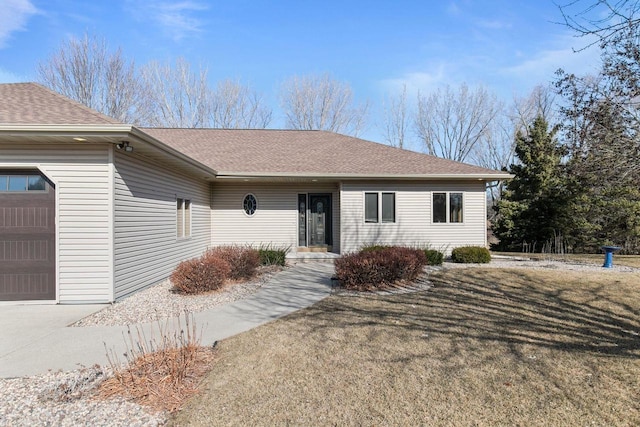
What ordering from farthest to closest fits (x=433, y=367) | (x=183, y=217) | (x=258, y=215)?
(x=258, y=215) < (x=183, y=217) < (x=433, y=367)

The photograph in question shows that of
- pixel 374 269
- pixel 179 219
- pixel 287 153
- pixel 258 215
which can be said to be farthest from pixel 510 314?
pixel 287 153

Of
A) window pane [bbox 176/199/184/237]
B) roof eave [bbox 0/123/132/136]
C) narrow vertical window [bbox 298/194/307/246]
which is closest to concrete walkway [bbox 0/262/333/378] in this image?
roof eave [bbox 0/123/132/136]

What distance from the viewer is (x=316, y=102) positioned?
30359 millimetres

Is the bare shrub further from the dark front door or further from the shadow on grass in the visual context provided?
the dark front door

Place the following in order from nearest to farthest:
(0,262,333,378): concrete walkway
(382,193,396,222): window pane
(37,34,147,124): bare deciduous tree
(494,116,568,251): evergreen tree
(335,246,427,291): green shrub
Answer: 1. (0,262,333,378): concrete walkway
2. (335,246,427,291): green shrub
3. (382,193,396,222): window pane
4. (494,116,568,251): evergreen tree
5. (37,34,147,124): bare deciduous tree

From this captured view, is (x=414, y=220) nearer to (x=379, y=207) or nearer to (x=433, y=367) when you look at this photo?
(x=379, y=207)

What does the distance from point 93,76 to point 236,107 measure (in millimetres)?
10181

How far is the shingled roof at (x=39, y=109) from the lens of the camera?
606 centimetres

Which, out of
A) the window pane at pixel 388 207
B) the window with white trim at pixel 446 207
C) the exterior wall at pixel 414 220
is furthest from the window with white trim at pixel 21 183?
the window with white trim at pixel 446 207

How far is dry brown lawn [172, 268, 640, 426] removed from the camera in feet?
9.45

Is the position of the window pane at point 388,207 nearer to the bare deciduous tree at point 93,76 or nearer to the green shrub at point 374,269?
the green shrub at point 374,269

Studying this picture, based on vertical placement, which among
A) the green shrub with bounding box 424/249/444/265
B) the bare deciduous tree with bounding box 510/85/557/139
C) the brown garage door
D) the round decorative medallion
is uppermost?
the bare deciduous tree with bounding box 510/85/557/139

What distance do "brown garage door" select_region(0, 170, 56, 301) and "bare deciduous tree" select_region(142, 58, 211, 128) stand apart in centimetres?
2376

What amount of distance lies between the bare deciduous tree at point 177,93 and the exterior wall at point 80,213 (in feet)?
78.1
